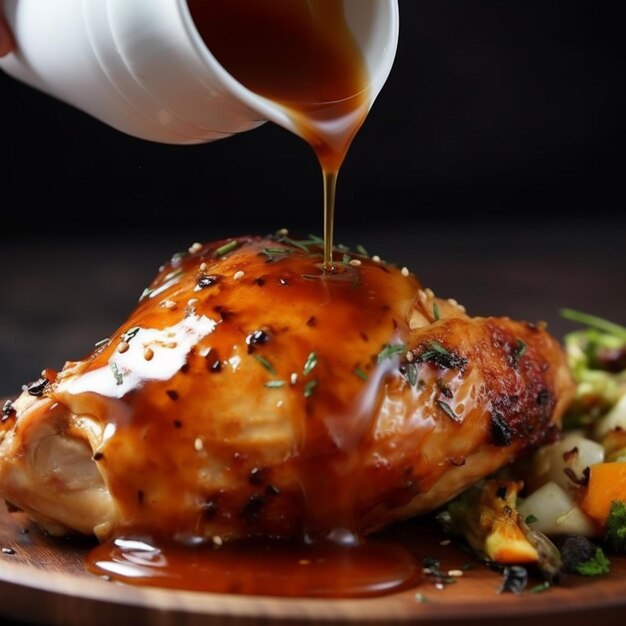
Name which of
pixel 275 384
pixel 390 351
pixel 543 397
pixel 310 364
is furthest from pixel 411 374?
pixel 543 397

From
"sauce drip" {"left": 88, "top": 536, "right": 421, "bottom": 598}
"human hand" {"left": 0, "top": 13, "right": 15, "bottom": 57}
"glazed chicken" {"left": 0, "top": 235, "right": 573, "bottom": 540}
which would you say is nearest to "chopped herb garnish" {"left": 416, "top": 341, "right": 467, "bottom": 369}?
"glazed chicken" {"left": 0, "top": 235, "right": 573, "bottom": 540}

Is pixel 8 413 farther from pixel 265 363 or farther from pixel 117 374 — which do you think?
pixel 265 363

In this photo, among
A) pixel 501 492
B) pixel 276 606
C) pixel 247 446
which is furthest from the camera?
pixel 501 492

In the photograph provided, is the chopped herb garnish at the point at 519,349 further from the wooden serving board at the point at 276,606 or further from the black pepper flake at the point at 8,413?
the black pepper flake at the point at 8,413

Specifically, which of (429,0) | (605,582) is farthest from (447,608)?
(429,0)

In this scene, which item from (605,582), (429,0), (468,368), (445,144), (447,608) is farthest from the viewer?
(445,144)

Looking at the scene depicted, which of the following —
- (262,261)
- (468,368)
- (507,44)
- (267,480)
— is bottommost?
(267,480)

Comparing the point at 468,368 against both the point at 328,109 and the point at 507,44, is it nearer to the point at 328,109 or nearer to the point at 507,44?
the point at 328,109
